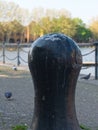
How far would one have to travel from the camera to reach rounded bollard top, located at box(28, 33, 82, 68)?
455 cm

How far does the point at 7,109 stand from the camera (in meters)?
8.46

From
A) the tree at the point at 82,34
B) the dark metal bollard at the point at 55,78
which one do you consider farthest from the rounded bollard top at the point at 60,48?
the tree at the point at 82,34

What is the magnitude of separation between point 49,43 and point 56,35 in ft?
0.62

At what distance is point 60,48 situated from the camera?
457cm

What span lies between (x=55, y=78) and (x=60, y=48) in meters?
0.34

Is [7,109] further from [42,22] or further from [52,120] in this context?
[42,22]

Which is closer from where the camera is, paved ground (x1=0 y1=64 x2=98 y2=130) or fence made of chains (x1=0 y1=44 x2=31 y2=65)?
paved ground (x1=0 y1=64 x2=98 y2=130)

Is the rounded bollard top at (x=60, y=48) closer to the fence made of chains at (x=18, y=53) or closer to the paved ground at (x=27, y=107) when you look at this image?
the paved ground at (x=27, y=107)

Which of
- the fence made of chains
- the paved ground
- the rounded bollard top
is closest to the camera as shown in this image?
the rounded bollard top

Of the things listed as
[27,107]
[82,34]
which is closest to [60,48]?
[27,107]

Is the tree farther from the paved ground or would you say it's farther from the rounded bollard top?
the rounded bollard top

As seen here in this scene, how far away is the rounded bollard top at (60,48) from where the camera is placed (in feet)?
14.9

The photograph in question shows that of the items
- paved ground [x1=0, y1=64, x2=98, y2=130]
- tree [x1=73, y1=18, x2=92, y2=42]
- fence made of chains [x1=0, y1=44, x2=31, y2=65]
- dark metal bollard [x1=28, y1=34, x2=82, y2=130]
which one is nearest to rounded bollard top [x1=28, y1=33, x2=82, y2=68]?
dark metal bollard [x1=28, y1=34, x2=82, y2=130]

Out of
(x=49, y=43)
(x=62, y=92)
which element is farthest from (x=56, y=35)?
(x=62, y=92)
